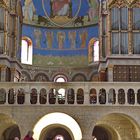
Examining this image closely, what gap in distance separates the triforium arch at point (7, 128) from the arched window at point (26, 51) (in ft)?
30.7

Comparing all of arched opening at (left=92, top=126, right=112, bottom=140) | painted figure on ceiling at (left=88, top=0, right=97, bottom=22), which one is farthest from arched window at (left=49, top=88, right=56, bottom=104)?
painted figure on ceiling at (left=88, top=0, right=97, bottom=22)

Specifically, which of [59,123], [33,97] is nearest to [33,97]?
[33,97]

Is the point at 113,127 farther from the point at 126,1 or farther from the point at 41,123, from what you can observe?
the point at 126,1

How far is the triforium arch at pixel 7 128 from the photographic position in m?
32.7

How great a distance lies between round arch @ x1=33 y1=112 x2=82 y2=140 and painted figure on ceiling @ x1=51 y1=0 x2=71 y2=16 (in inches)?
633

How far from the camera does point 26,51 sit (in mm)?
45062

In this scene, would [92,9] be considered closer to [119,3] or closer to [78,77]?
[78,77]

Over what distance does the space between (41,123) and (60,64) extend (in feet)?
45.7

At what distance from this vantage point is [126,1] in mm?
34531

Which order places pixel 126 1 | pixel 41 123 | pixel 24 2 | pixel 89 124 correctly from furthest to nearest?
pixel 24 2 < pixel 126 1 < pixel 41 123 < pixel 89 124

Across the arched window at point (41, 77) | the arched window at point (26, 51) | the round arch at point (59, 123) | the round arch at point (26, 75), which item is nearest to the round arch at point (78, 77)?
the arched window at point (41, 77)

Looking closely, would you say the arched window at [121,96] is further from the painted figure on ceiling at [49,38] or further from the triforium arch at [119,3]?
the painted figure on ceiling at [49,38]

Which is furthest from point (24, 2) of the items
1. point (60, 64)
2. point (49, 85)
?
point (49, 85)

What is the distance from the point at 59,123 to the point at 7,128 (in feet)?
16.3
